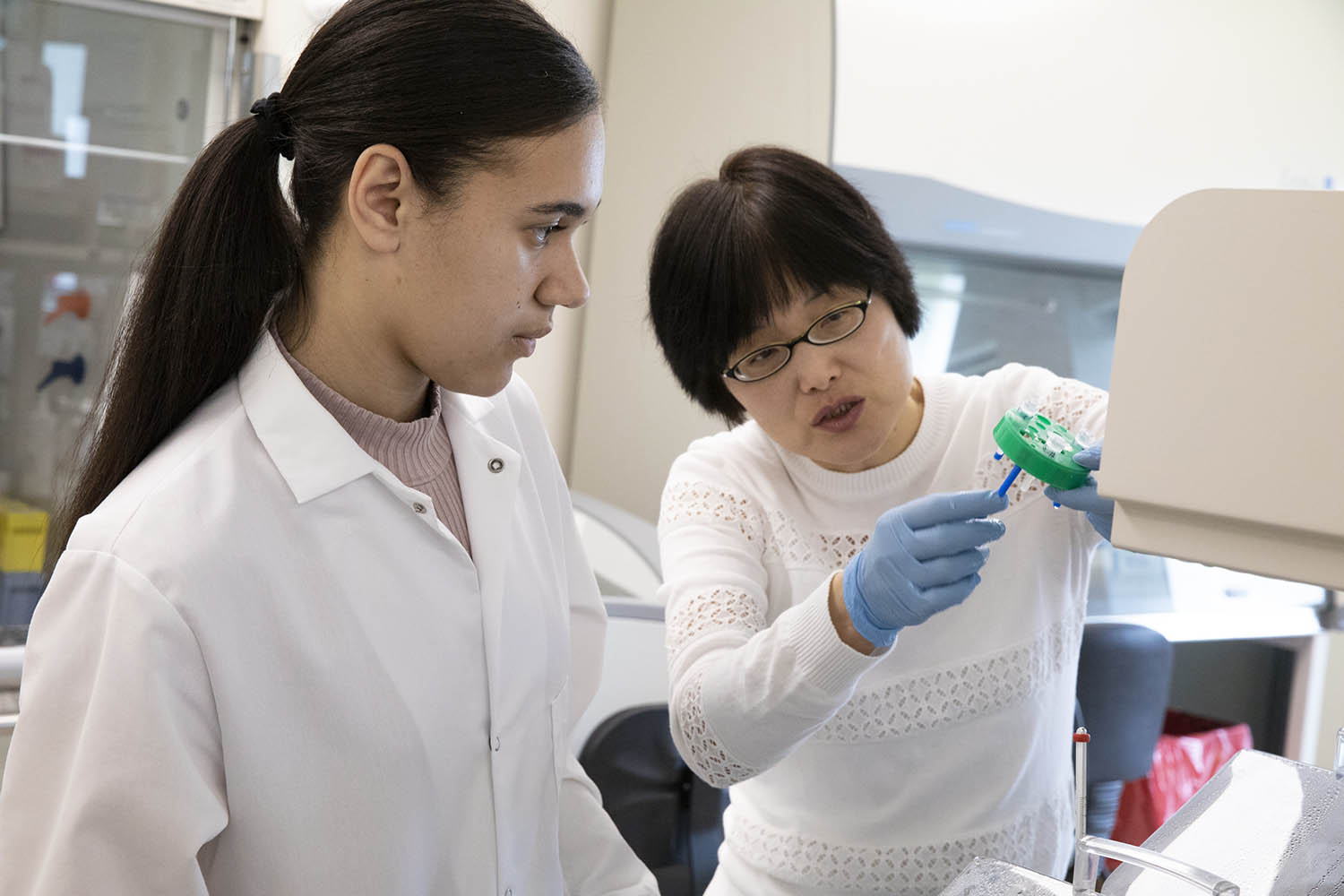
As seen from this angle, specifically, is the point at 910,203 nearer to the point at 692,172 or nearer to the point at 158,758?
the point at 692,172

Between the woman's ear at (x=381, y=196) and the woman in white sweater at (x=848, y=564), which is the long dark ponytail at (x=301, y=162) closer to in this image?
the woman's ear at (x=381, y=196)

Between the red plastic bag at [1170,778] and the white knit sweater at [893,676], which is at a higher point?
the white knit sweater at [893,676]

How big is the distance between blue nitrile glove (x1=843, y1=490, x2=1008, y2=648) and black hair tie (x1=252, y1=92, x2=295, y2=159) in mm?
621

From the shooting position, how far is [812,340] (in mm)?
1212

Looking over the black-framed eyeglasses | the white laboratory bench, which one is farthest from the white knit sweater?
the white laboratory bench

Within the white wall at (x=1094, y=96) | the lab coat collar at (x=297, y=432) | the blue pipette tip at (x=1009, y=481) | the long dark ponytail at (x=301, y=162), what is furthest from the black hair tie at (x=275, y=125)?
the white wall at (x=1094, y=96)

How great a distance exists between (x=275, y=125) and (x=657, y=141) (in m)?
1.68

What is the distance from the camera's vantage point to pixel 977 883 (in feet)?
2.78

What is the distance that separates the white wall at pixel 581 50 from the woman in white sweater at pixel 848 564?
1.15 metres

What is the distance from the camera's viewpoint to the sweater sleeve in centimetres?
106

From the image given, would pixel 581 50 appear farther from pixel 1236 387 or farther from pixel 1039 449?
pixel 1236 387

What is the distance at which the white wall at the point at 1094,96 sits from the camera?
248cm

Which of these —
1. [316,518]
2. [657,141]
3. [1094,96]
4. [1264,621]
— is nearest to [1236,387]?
[316,518]

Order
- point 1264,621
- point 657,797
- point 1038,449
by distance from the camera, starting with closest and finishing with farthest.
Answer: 1. point 1038,449
2. point 657,797
3. point 1264,621
